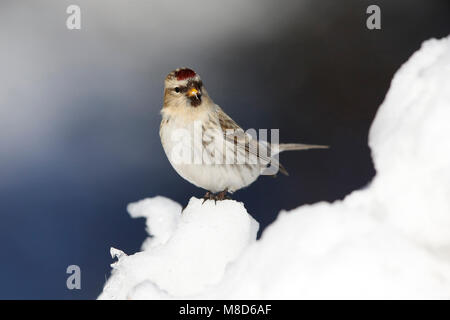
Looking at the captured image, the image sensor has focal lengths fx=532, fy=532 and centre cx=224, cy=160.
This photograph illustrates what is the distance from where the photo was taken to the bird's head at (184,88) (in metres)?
2.08

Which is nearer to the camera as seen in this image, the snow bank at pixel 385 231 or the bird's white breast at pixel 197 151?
the snow bank at pixel 385 231

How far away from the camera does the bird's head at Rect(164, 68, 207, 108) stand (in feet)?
6.83

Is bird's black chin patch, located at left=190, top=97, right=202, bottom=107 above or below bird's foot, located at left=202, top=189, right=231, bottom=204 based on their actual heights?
above

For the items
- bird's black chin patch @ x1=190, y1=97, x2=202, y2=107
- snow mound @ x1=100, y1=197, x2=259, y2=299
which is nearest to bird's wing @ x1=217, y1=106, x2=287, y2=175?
bird's black chin patch @ x1=190, y1=97, x2=202, y2=107

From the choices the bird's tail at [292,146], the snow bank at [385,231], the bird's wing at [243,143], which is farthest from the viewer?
the bird's tail at [292,146]

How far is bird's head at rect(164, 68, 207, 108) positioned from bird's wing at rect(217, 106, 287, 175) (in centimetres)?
15

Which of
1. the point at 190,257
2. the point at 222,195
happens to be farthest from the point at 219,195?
the point at 190,257

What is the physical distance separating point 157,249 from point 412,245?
0.63m

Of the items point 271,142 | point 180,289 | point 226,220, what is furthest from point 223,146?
point 180,289

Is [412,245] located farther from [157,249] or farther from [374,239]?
[157,249]

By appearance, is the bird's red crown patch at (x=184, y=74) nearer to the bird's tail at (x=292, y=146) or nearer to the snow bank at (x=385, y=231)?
the bird's tail at (x=292, y=146)

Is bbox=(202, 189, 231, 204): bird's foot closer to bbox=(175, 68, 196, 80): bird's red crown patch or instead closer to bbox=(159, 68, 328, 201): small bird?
bbox=(159, 68, 328, 201): small bird

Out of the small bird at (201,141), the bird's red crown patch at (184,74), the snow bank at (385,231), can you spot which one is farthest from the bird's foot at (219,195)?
the snow bank at (385,231)

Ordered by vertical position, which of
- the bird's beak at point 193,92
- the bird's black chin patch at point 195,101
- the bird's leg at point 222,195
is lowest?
the bird's leg at point 222,195
